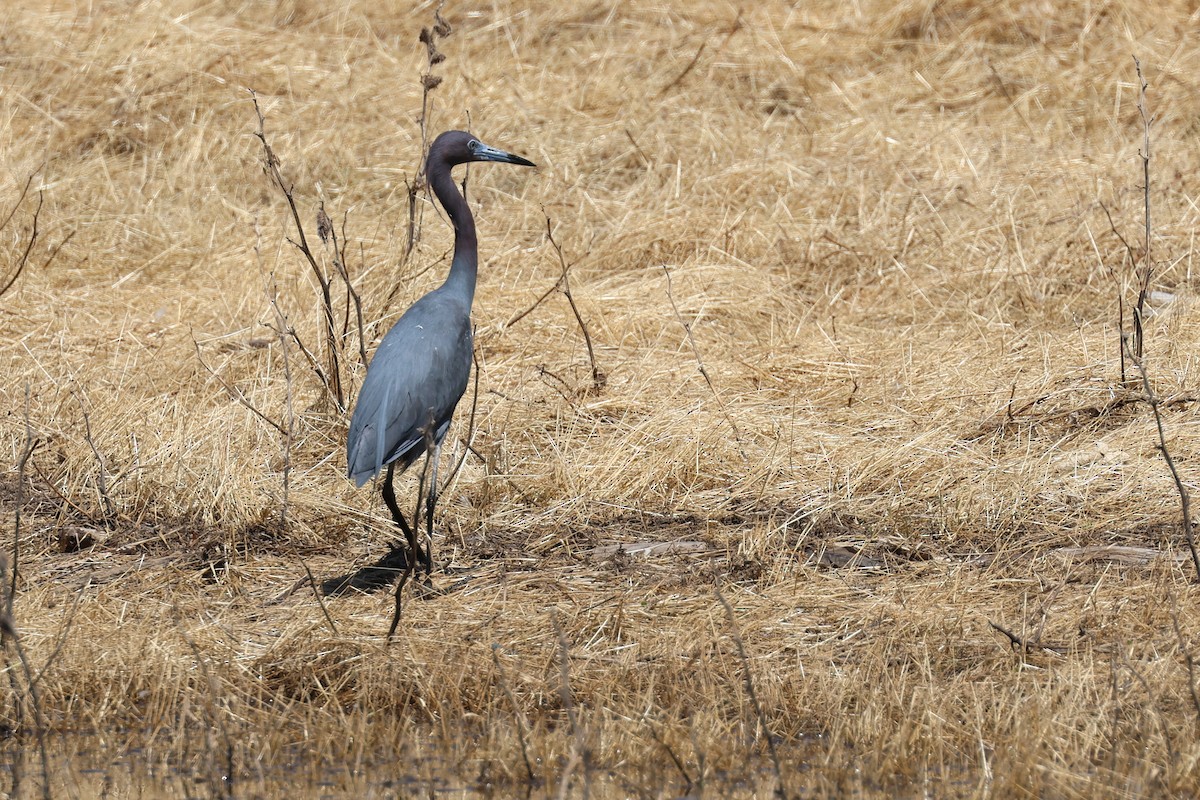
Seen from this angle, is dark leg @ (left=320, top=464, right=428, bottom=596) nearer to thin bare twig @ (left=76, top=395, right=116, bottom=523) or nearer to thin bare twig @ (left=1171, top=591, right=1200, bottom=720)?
thin bare twig @ (left=76, top=395, right=116, bottom=523)

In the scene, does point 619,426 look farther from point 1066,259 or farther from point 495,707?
point 1066,259

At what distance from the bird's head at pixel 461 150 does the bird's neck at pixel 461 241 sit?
0.08 metres

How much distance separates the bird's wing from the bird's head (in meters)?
0.62

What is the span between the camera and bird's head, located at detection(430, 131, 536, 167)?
18.8 ft

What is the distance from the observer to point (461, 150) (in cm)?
576

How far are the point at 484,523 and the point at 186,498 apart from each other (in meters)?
1.08

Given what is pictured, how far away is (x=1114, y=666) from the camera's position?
12.7 ft

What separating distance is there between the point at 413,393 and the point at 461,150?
1.14 m

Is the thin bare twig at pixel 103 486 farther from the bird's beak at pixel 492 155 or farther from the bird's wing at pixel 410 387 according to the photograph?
the bird's beak at pixel 492 155

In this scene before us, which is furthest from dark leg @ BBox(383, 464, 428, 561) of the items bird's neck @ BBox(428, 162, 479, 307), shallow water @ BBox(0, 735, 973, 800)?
shallow water @ BBox(0, 735, 973, 800)

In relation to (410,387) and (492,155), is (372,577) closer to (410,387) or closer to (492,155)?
(410,387)

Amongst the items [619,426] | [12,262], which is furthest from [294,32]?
[619,426]

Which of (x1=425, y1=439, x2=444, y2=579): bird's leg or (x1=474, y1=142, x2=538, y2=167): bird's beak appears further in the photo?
(x1=474, y1=142, x2=538, y2=167): bird's beak

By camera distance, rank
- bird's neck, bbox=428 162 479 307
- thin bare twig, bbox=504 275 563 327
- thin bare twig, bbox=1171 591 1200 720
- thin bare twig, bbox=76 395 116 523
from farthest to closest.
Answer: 1. thin bare twig, bbox=504 275 563 327
2. bird's neck, bbox=428 162 479 307
3. thin bare twig, bbox=76 395 116 523
4. thin bare twig, bbox=1171 591 1200 720
